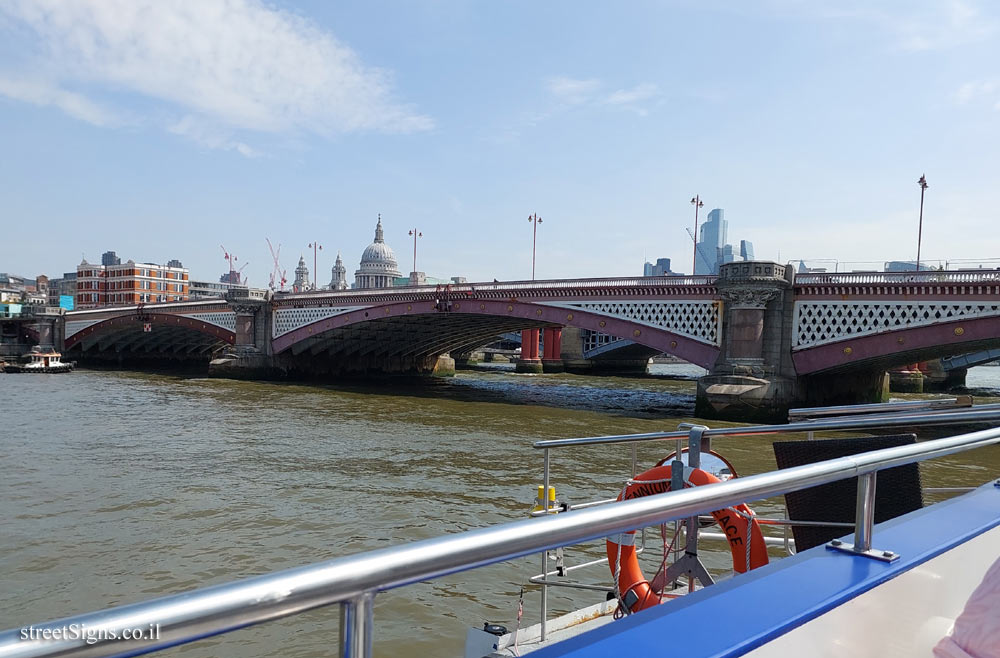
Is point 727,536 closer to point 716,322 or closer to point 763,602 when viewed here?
point 763,602

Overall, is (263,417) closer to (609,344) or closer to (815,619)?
(815,619)

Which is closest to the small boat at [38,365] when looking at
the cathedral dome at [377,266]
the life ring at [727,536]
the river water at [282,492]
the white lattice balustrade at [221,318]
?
the white lattice balustrade at [221,318]

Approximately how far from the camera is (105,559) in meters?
9.12

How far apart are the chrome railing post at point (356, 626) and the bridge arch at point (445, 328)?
25718mm

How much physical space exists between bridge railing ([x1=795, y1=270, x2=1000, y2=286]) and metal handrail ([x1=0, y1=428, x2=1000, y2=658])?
24.0m

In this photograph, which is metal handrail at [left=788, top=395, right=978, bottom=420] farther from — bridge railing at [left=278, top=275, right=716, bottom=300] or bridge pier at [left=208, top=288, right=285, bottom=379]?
bridge pier at [left=208, top=288, right=285, bottom=379]

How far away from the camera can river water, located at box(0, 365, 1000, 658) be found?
25.6 ft

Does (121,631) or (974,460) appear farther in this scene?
(974,460)

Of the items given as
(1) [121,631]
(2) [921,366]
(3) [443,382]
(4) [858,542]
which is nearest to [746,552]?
(4) [858,542]

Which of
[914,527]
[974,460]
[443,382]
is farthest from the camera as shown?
[443,382]

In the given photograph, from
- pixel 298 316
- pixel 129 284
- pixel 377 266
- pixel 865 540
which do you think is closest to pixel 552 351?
pixel 298 316

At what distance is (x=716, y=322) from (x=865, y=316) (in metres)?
4.82

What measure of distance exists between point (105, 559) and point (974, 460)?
62.8 feet

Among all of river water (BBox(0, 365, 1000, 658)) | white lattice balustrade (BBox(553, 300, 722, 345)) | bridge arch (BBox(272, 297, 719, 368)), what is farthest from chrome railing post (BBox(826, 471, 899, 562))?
white lattice balustrade (BBox(553, 300, 722, 345))
